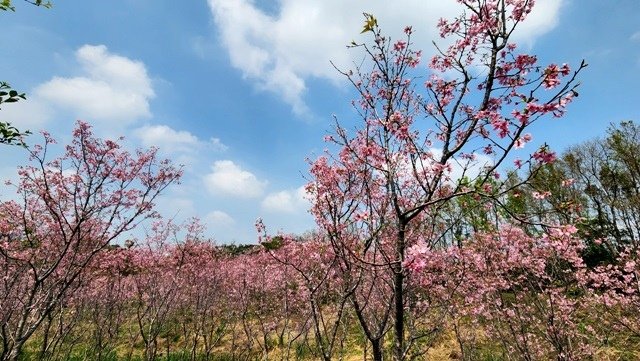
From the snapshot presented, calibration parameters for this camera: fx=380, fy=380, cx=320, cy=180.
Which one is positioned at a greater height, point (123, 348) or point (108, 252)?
point (108, 252)

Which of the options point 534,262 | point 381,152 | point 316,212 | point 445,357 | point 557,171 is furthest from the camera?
point 557,171

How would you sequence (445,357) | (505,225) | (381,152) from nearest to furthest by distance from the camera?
(381,152) → (505,225) → (445,357)

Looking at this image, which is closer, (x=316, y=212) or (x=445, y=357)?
(x=316, y=212)

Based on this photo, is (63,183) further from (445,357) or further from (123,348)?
(123,348)

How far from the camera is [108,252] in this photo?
11953mm

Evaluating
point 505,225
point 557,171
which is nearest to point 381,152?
point 505,225

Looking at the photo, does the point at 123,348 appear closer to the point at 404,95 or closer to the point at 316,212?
the point at 316,212

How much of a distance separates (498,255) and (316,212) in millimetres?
6563

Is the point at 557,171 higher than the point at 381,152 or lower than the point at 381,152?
higher

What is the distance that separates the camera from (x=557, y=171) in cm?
2870

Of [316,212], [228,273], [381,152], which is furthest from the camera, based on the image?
[228,273]

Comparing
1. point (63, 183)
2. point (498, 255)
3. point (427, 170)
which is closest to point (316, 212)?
point (427, 170)

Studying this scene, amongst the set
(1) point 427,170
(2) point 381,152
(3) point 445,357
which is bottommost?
(3) point 445,357

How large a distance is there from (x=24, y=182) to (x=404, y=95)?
8030mm
